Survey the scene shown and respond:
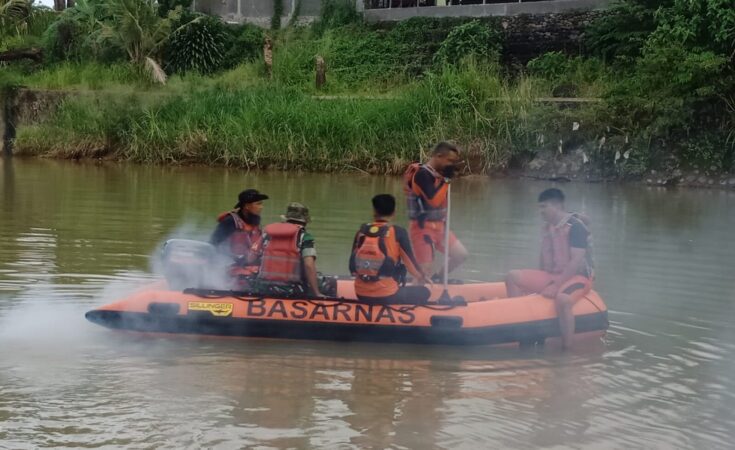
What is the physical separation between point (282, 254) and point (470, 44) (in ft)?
62.7

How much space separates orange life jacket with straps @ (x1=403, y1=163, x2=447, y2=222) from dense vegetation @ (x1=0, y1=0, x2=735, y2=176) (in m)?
11.9

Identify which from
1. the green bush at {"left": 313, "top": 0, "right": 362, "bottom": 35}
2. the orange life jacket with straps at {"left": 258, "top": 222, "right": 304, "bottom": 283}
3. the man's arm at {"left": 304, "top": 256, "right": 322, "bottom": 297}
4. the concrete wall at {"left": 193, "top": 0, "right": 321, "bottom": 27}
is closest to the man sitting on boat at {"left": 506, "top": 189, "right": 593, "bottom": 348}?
the man's arm at {"left": 304, "top": 256, "right": 322, "bottom": 297}

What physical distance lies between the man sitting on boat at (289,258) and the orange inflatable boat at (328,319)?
0.15m

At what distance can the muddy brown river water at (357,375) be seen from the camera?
502cm

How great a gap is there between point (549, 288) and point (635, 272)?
9.67 ft

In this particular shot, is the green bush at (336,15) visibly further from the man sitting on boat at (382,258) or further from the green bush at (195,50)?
the man sitting on boat at (382,258)

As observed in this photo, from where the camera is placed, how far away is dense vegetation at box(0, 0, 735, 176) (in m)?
19.0

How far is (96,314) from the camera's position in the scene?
22.6ft

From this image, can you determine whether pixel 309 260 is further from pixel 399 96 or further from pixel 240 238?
pixel 399 96

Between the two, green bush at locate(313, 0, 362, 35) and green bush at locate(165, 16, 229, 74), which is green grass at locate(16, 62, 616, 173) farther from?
green bush at locate(313, 0, 362, 35)

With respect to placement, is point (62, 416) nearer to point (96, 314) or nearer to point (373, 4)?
point (96, 314)

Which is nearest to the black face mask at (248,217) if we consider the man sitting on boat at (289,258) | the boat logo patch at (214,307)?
the man sitting on boat at (289,258)

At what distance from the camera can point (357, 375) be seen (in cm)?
611

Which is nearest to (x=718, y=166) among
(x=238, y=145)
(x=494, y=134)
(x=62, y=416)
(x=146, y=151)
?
(x=494, y=134)
